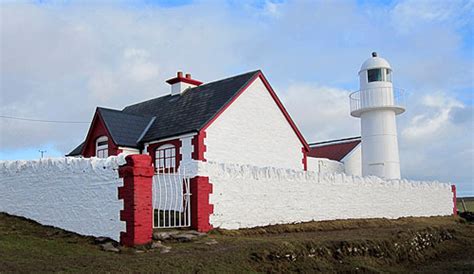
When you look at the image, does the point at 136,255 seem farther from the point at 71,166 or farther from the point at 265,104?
the point at 265,104

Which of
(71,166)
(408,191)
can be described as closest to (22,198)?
(71,166)

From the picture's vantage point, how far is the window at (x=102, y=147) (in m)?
21.9

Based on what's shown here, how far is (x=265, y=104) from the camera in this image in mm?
22297

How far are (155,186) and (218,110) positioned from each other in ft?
22.3

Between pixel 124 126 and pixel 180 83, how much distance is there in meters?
3.73

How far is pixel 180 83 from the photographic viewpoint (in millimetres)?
24203

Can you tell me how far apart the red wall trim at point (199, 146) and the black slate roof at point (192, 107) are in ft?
0.91

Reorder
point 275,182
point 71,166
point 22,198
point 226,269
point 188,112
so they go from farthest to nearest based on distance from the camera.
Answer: point 188,112
point 275,182
point 22,198
point 71,166
point 226,269

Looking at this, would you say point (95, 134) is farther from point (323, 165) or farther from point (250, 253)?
point (250, 253)

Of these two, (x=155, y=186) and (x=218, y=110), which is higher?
(x=218, y=110)

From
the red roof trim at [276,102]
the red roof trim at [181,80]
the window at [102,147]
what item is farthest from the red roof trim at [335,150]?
the window at [102,147]

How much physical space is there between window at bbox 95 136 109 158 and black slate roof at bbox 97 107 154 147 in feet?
2.47

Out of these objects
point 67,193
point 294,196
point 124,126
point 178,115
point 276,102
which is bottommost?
point 294,196

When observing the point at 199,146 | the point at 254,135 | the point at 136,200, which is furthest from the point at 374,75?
the point at 136,200
